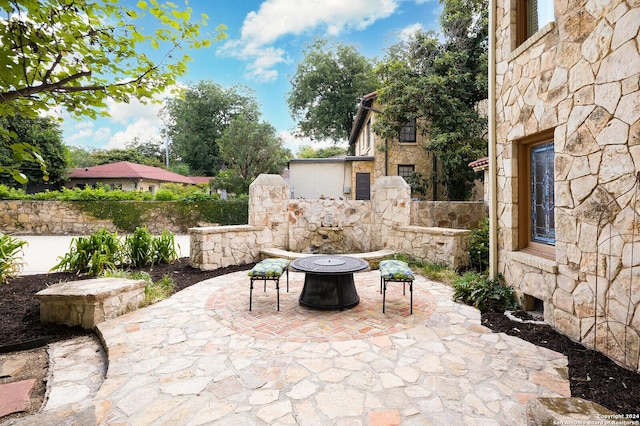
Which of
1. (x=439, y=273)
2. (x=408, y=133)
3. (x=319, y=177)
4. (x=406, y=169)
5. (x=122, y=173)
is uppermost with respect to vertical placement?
(x=408, y=133)

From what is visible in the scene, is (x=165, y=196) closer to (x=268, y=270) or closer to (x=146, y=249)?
(x=146, y=249)

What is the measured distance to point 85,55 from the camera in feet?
9.87

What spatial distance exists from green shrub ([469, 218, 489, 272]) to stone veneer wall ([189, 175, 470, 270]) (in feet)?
0.41

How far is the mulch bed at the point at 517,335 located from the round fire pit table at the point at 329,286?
65.8 inches

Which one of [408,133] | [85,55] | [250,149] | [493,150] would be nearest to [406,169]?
[408,133]

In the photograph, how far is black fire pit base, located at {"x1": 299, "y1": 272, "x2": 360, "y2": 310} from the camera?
4.02 meters

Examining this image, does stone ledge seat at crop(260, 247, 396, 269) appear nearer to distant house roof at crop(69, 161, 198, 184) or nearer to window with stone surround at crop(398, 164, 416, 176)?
window with stone surround at crop(398, 164, 416, 176)

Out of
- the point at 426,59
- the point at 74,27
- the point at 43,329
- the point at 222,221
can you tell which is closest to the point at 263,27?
the point at 426,59

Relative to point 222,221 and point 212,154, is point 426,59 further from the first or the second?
point 212,154

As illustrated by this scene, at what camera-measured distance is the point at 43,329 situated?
3453mm

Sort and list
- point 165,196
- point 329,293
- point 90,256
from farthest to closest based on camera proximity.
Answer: point 165,196, point 90,256, point 329,293

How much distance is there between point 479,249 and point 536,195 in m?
2.06

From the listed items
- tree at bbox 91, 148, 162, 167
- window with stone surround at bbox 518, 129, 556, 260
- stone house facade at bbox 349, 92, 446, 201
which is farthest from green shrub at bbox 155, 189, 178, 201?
tree at bbox 91, 148, 162, 167

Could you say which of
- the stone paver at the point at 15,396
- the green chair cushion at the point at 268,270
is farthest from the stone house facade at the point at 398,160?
the stone paver at the point at 15,396
